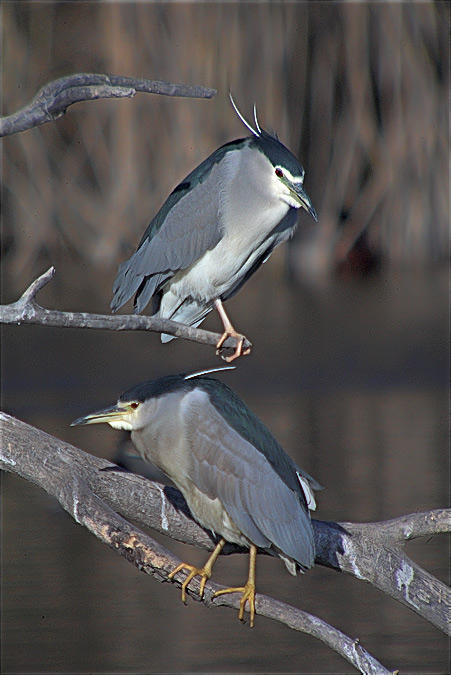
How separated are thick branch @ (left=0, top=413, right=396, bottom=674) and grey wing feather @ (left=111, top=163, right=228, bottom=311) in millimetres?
696

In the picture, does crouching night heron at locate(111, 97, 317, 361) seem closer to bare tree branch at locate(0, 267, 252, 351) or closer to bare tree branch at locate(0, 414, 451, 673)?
bare tree branch at locate(0, 414, 451, 673)

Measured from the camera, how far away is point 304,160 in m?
6.77

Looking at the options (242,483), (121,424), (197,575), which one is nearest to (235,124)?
(121,424)

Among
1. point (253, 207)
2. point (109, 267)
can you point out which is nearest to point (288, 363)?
point (109, 267)

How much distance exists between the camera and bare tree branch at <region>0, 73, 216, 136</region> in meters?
2.04

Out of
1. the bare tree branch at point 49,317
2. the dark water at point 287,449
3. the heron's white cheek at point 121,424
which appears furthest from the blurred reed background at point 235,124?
the bare tree branch at point 49,317

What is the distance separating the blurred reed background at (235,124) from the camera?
6.02 m

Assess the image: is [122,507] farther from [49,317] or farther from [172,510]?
[49,317]

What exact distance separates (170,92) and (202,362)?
352 centimetres

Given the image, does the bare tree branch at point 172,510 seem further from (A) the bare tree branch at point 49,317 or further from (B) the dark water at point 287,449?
(B) the dark water at point 287,449

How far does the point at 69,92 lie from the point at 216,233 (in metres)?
0.87

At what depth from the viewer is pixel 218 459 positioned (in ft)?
7.18

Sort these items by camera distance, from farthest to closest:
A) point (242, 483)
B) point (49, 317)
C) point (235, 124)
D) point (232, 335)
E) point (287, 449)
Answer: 1. point (235, 124)
2. point (287, 449)
3. point (232, 335)
4. point (242, 483)
5. point (49, 317)

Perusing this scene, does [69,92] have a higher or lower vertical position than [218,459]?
higher
